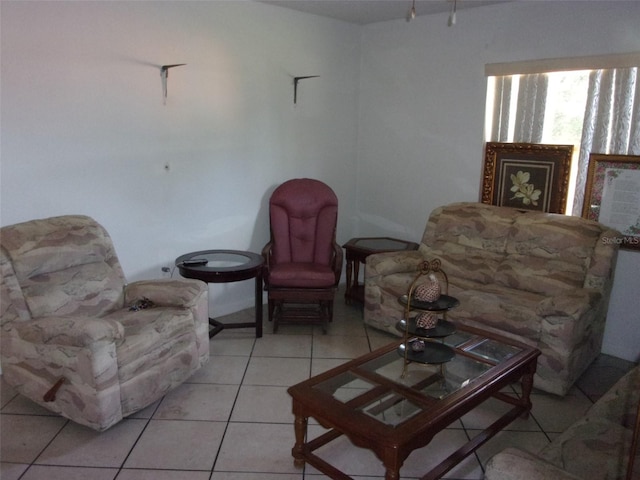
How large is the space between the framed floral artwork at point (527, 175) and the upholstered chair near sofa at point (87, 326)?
244 centimetres

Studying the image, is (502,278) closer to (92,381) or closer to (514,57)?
(514,57)

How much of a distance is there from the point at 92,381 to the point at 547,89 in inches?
139

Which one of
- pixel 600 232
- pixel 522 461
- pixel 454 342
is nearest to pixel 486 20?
pixel 600 232

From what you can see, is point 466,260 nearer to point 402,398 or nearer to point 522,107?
point 522,107

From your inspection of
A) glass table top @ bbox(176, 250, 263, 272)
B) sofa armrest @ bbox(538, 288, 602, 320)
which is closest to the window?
sofa armrest @ bbox(538, 288, 602, 320)

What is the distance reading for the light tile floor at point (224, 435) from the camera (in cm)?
235

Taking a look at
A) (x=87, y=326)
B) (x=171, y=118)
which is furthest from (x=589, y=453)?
(x=171, y=118)

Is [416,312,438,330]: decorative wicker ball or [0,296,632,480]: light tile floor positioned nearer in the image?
[0,296,632,480]: light tile floor

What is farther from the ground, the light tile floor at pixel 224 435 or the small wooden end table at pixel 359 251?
the small wooden end table at pixel 359 251

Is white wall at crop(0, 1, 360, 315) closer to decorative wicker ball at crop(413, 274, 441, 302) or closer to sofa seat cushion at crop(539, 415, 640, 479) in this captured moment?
decorative wicker ball at crop(413, 274, 441, 302)

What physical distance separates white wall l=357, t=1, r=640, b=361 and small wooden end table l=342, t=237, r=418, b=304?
13.7 inches

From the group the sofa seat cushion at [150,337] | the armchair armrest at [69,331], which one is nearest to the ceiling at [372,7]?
the sofa seat cushion at [150,337]

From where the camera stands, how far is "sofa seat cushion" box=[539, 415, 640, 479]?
184cm

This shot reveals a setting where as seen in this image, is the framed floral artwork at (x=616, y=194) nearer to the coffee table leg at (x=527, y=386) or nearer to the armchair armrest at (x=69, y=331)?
the coffee table leg at (x=527, y=386)
